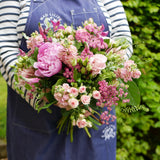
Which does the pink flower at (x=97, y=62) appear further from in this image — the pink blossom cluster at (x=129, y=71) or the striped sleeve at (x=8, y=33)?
the striped sleeve at (x=8, y=33)

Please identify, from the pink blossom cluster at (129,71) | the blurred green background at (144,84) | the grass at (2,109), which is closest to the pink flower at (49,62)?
the pink blossom cluster at (129,71)

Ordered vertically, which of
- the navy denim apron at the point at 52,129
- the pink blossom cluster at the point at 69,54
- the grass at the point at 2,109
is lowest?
the grass at the point at 2,109

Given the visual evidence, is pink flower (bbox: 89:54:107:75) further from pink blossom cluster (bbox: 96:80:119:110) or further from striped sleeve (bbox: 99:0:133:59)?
striped sleeve (bbox: 99:0:133:59)

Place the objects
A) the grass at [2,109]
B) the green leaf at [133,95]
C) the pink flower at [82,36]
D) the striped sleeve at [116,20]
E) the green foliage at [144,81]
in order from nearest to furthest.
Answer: the pink flower at [82,36], the green leaf at [133,95], the striped sleeve at [116,20], the green foliage at [144,81], the grass at [2,109]

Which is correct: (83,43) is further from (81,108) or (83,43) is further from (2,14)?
(2,14)

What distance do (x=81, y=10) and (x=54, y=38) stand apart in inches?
17.9

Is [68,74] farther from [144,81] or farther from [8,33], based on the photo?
[144,81]

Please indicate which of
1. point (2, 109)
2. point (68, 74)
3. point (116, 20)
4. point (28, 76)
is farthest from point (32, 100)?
point (2, 109)

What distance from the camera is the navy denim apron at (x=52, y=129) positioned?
1393 mm

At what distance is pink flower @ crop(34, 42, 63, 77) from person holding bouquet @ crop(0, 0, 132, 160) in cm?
31

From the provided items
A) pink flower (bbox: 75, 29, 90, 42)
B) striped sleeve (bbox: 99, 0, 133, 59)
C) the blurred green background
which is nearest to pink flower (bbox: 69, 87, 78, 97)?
pink flower (bbox: 75, 29, 90, 42)

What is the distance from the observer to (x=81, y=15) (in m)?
1.45

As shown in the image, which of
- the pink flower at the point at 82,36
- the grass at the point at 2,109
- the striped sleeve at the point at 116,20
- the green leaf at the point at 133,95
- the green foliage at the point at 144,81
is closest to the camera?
the pink flower at the point at 82,36

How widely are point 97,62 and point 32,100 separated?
0.44 metres
